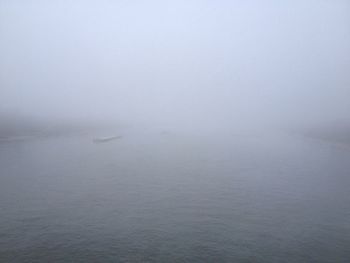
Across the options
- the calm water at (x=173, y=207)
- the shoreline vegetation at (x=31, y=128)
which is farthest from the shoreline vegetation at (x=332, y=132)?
the shoreline vegetation at (x=31, y=128)

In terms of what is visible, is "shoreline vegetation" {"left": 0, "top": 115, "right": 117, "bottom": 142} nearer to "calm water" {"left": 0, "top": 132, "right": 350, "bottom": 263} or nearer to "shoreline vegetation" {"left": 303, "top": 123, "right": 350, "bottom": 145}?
"calm water" {"left": 0, "top": 132, "right": 350, "bottom": 263}

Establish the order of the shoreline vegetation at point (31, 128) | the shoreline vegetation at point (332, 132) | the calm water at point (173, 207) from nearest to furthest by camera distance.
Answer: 1. the calm water at point (173, 207)
2. the shoreline vegetation at point (332, 132)
3. the shoreline vegetation at point (31, 128)

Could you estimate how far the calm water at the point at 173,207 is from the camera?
39812 mm

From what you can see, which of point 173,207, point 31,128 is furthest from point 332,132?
point 31,128

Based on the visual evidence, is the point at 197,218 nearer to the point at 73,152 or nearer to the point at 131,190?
the point at 131,190

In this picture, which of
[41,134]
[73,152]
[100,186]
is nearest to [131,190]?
[100,186]

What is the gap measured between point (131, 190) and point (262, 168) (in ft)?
118

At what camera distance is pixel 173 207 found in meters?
53.9

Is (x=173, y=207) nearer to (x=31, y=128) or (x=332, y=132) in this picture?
(x=332, y=132)

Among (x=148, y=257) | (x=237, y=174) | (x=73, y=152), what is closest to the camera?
(x=148, y=257)

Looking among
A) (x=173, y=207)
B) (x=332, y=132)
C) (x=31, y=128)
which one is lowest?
(x=173, y=207)

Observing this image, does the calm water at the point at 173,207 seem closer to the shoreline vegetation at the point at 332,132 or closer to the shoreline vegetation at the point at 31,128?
the shoreline vegetation at the point at 332,132

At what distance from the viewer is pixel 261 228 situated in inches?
1810

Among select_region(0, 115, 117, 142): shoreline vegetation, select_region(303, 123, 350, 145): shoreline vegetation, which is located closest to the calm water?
select_region(303, 123, 350, 145): shoreline vegetation
